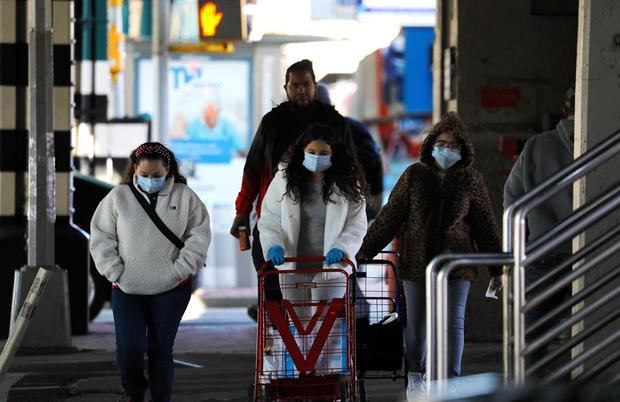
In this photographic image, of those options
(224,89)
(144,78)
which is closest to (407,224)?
(224,89)

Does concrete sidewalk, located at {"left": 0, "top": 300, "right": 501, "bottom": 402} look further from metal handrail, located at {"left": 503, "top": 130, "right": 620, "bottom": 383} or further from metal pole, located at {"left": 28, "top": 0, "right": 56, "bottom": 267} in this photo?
metal handrail, located at {"left": 503, "top": 130, "right": 620, "bottom": 383}

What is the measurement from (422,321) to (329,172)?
102 centimetres

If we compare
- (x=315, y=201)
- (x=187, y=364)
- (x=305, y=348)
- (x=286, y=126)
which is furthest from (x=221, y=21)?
(x=305, y=348)

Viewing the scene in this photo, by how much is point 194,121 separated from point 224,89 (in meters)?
1.23

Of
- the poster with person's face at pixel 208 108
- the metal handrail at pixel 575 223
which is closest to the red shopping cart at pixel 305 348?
the metal handrail at pixel 575 223

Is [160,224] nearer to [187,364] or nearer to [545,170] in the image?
[545,170]

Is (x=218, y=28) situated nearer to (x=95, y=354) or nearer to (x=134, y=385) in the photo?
(x=95, y=354)

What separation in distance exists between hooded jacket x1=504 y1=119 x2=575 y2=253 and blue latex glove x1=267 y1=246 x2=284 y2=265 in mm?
1609

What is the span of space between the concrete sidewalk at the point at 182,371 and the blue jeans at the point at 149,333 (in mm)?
1310

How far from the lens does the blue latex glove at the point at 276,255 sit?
8.55 meters

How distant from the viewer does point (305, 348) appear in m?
8.37

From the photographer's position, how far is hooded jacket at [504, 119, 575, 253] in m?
9.47

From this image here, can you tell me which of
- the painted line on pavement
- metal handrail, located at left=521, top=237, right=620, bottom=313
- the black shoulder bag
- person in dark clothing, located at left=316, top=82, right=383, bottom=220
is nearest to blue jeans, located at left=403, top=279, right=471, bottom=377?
the black shoulder bag

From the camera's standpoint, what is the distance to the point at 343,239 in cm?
880
